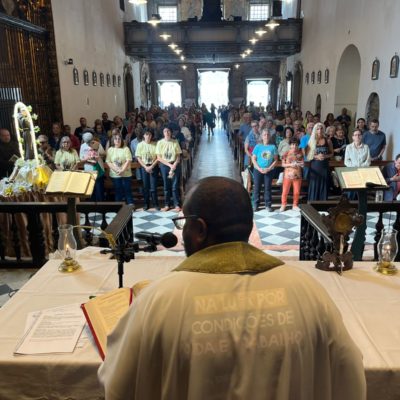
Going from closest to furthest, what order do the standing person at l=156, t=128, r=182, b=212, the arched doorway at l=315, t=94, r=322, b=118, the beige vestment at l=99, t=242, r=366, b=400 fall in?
1. the beige vestment at l=99, t=242, r=366, b=400
2. the standing person at l=156, t=128, r=182, b=212
3. the arched doorway at l=315, t=94, r=322, b=118

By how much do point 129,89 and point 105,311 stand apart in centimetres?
1956

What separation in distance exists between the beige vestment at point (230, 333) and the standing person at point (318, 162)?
6957mm

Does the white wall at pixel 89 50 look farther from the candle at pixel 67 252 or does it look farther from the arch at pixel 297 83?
the candle at pixel 67 252

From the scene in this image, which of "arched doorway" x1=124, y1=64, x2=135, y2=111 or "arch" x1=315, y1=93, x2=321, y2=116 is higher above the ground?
"arched doorway" x1=124, y1=64, x2=135, y2=111

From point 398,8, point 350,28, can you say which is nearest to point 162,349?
point 398,8

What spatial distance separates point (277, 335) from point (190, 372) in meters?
0.27

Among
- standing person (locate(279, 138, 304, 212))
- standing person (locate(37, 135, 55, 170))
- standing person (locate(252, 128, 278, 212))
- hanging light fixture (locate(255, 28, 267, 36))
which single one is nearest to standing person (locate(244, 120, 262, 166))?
standing person (locate(252, 128, 278, 212))

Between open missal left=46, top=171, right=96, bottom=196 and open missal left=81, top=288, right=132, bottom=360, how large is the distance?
57.4 inches

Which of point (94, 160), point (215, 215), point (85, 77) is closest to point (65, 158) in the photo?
point (94, 160)

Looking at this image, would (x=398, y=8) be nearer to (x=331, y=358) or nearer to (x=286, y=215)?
(x=286, y=215)

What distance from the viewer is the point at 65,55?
11.7 m

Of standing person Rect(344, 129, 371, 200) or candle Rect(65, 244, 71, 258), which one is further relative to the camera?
standing person Rect(344, 129, 371, 200)

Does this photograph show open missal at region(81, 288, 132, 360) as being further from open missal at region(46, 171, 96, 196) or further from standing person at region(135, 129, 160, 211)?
A: standing person at region(135, 129, 160, 211)

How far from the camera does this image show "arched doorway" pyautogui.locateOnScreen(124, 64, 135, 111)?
776 inches
